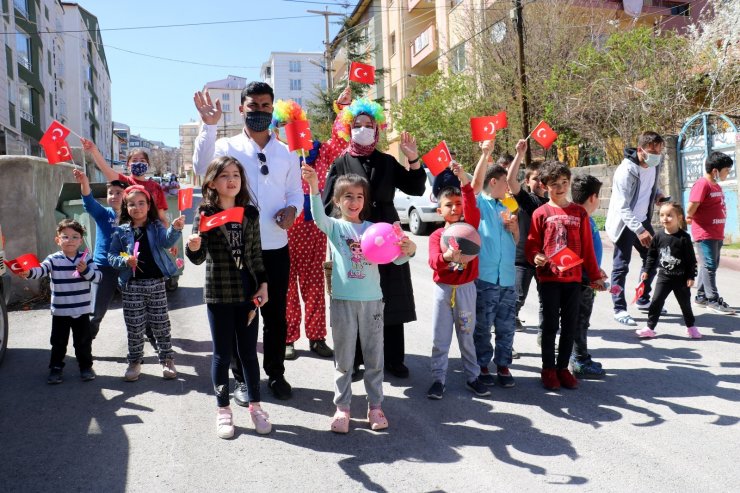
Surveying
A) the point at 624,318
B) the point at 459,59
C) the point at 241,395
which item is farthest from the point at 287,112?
the point at 459,59

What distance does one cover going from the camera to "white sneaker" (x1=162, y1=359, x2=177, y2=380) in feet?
15.8

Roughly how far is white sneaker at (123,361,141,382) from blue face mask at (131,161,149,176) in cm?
210

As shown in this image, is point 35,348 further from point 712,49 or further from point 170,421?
point 712,49

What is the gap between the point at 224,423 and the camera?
3.70 metres

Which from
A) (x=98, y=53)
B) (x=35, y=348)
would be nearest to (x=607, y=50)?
(x=35, y=348)

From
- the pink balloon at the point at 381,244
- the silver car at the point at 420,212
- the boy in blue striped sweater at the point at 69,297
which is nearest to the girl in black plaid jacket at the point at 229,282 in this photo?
the pink balloon at the point at 381,244

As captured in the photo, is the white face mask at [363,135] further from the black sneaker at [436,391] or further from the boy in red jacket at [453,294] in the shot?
the black sneaker at [436,391]

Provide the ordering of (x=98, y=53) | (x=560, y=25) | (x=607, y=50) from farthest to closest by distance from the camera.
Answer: (x=98, y=53), (x=560, y=25), (x=607, y=50)

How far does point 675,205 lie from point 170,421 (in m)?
5.16

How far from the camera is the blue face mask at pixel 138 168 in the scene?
5996mm

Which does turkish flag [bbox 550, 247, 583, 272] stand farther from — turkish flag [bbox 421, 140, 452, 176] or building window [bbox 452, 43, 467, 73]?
building window [bbox 452, 43, 467, 73]

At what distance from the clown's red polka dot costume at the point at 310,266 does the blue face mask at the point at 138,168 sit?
6.01ft

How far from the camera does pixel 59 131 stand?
5.77 m

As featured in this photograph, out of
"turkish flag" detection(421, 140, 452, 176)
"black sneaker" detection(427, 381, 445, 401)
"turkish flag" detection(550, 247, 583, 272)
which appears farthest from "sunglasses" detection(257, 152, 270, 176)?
"turkish flag" detection(550, 247, 583, 272)
